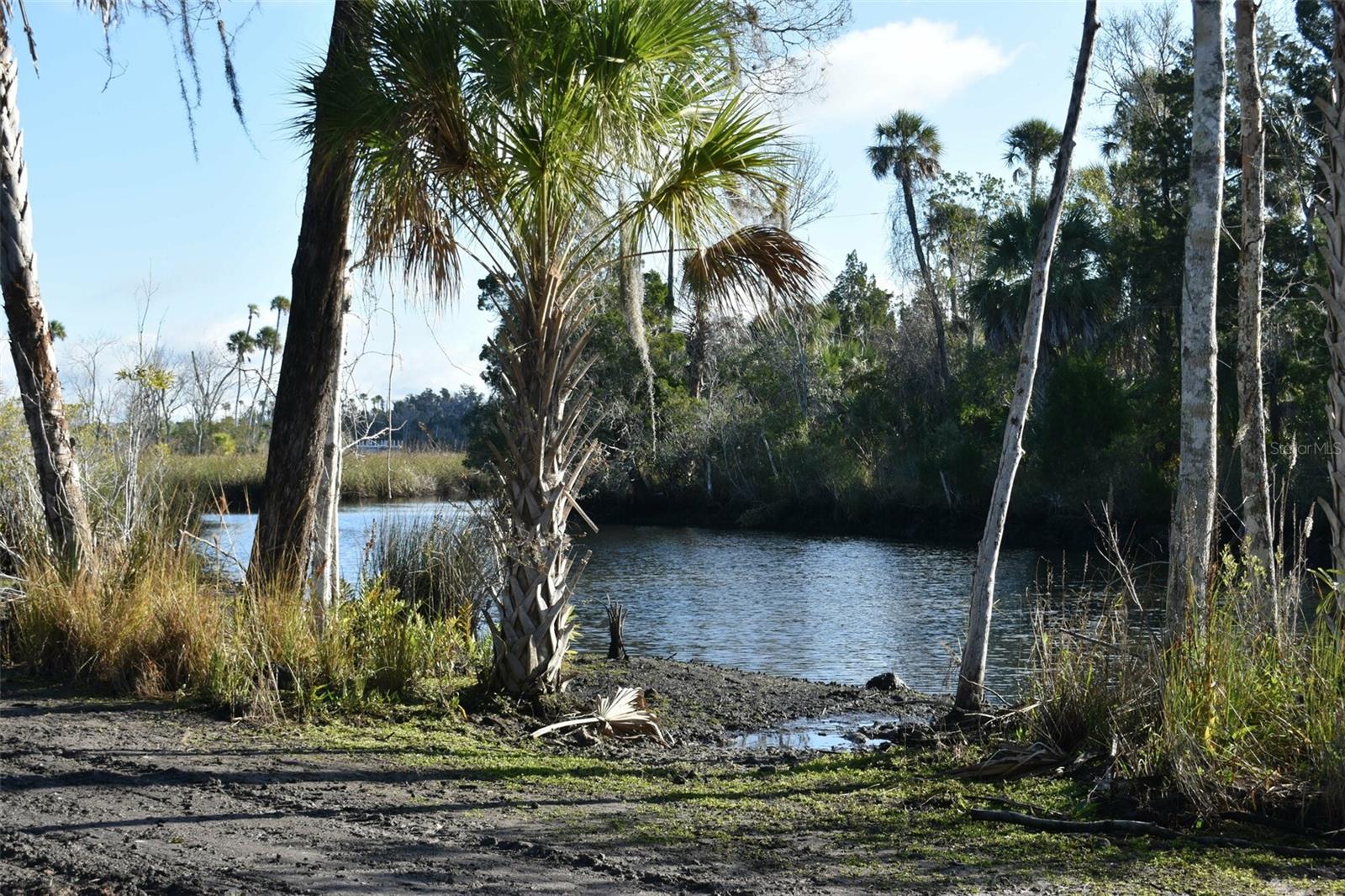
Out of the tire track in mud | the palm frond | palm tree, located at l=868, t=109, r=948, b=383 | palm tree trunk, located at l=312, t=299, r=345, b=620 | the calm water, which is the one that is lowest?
the calm water

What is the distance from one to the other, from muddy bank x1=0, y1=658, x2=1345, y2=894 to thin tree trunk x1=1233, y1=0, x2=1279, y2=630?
174 inches

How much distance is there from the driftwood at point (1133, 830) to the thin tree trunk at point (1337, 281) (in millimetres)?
1316

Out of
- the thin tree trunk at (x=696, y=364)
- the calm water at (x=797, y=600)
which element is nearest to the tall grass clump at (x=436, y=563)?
the calm water at (x=797, y=600)

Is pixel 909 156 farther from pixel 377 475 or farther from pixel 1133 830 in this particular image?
pixel 1133 830

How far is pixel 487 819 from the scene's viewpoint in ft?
16.5

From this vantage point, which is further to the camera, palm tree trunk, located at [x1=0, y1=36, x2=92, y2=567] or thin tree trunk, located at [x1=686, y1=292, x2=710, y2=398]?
thin tree trunk, located at [x1=686, y1=292, x2=710, y2=398]

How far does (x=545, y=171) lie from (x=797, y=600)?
50.0 ft

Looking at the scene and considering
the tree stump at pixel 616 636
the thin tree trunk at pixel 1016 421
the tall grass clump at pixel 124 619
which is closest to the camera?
the tall grass clump at pixel 124 619

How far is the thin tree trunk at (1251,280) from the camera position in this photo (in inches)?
375

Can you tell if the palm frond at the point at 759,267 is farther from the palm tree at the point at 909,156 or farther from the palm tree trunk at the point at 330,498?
the palm tree at the point at 909,156

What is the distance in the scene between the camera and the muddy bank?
415cm

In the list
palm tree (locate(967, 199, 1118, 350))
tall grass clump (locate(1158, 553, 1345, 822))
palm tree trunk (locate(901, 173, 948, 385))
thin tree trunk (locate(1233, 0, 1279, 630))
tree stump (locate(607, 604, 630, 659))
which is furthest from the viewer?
palm tree trunk (locate(901, 173, 948, 385))

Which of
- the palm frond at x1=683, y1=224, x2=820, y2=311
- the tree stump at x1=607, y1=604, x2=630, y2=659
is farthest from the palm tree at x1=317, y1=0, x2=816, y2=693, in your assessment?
the tree stump at x1=607, y1=604, x2=630, y2=659

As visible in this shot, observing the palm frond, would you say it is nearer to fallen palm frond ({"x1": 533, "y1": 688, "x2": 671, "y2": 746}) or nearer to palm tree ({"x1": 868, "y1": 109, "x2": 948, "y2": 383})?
Result: fallen palm frond ({"x1": 533, "y1": 688, "x2": 671, "y2": 746})
